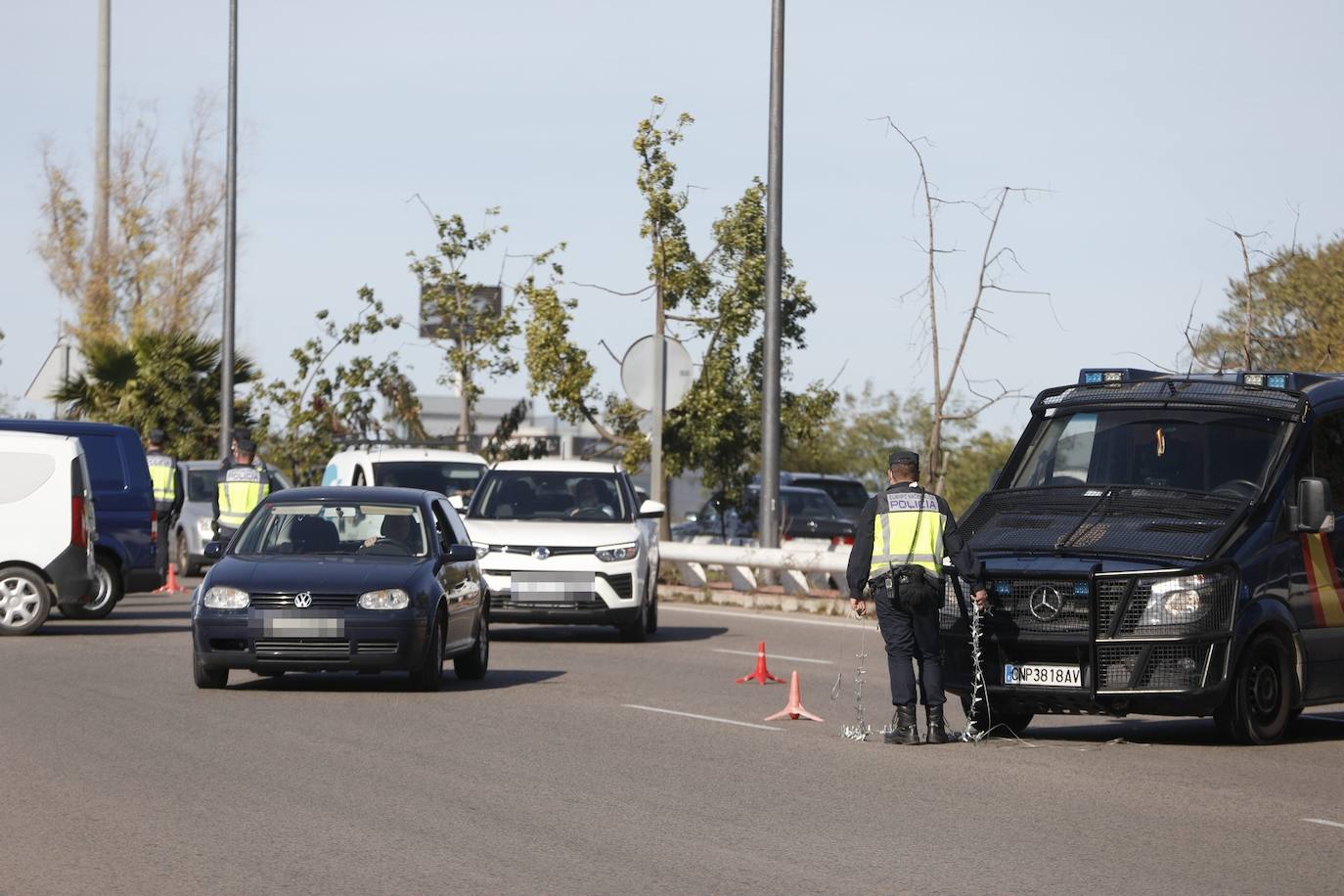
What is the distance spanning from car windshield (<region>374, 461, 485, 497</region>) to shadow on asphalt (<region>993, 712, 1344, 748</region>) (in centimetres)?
1355

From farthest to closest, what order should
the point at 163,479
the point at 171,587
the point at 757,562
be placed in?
the point at 171,587 < the point at 757,562 < the point at 163,479

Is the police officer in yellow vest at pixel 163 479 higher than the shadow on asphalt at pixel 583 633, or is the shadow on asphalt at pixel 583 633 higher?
the police officer in yellow vest at pixel 163 479

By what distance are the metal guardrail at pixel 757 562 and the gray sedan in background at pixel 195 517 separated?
18.5 feet

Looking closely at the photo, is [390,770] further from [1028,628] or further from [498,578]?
[498,578]

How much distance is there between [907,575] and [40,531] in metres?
10.7

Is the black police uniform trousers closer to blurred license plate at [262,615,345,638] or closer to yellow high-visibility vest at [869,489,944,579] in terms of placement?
yellow high-visibility vest at [869,489,944,579]

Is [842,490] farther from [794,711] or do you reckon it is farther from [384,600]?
[794,711]

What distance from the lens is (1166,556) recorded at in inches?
497

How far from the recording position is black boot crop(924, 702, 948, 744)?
1313 centimetres

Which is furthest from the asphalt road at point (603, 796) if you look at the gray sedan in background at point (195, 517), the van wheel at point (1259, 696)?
the gray sedan in background at point (195, 517)

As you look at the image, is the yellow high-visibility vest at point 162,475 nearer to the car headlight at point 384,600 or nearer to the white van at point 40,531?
the white van at point 40,531

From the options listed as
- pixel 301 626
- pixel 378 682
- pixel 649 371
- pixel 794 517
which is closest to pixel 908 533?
pixel 301 626

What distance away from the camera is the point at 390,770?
37.3ft

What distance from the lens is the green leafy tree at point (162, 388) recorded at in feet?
131
